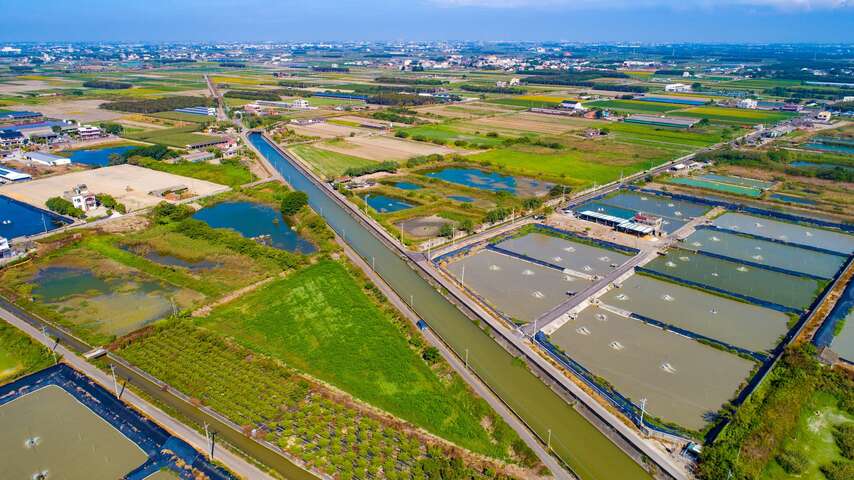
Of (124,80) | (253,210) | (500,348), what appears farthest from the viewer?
(124,80)

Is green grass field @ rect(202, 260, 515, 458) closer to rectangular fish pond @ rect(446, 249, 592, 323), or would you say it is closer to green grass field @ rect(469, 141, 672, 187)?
rectangular fish pond @ rect(446, 249, 592, 323)

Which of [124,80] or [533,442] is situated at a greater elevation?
[124,80]

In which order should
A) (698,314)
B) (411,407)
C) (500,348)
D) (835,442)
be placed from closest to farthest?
(835,442) → (411,407) → (500,348) → (698,314)

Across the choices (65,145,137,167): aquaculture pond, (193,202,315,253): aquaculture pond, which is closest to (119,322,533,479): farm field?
(193,202,315,253): aquaculture pond

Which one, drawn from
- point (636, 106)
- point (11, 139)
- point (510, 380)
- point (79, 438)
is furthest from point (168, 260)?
point (636, 106)

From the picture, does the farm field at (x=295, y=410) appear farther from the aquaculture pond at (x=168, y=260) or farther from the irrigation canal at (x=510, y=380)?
the aquaculture pond at (x=168, y=260)

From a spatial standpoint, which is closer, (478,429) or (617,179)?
(478,429)

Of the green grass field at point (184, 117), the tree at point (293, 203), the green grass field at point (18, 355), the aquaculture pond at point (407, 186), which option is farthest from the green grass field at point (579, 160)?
the green grass field at point (184, 117)

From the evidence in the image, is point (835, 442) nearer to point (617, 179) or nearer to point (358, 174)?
Result: point (617, 179)

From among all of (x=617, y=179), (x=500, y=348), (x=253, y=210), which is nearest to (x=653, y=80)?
(x=617, y=179)
